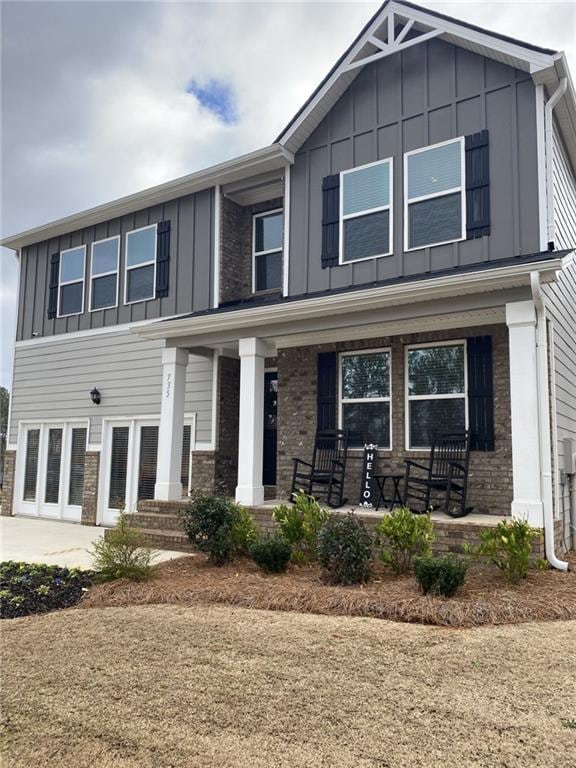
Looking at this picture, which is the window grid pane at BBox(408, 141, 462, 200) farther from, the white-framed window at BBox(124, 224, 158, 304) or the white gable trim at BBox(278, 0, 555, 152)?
the white-framed window at BBox(124, 224, 158, 304)

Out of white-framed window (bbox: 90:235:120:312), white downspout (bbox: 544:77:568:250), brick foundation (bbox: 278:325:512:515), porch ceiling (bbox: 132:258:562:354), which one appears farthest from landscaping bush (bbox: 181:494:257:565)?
white-framed window (bbox: 90:235:120:312)

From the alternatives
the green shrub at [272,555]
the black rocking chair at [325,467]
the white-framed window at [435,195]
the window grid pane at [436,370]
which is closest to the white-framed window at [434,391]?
the window grid pane at [436,370]

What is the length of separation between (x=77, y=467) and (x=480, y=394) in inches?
312

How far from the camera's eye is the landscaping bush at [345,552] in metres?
5.39

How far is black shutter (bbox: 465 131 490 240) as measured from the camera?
736cm

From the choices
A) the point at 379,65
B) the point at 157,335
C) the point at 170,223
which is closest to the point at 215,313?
the point at 157,335

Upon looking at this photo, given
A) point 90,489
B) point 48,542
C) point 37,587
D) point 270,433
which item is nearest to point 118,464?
point 90,489

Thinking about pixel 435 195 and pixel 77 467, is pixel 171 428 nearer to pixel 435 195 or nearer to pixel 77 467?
pixel 77 467

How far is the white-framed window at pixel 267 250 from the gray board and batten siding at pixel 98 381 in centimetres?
171

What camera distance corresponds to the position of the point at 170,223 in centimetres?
1077

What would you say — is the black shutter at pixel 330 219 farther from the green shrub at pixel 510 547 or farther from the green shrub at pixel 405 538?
the green shrub at pixel 510 547

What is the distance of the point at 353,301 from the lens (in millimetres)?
7137

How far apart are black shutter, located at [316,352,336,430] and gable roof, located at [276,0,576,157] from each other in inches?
133

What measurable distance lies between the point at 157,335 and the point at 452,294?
460 centimetres
